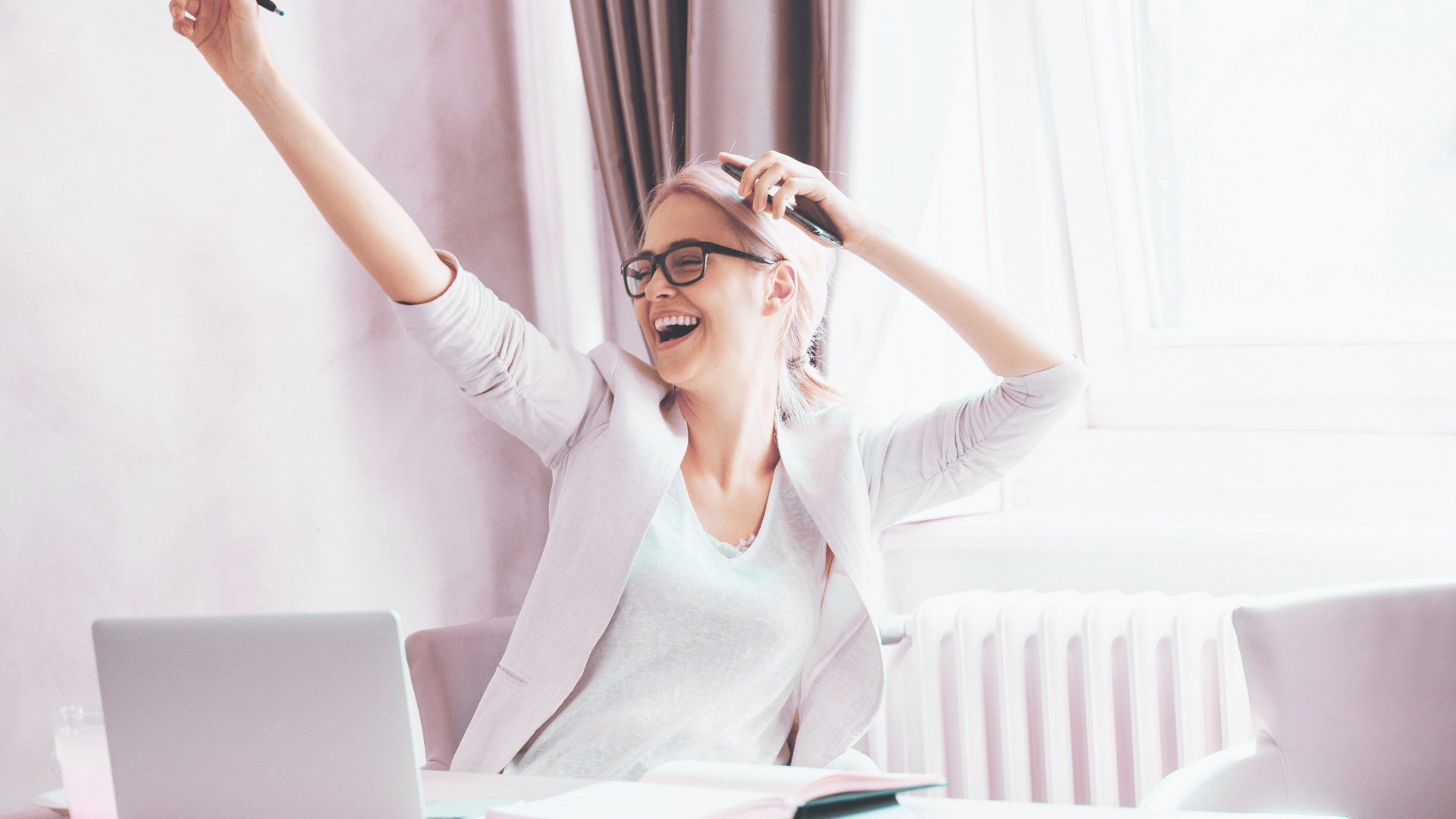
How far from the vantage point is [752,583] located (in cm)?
135

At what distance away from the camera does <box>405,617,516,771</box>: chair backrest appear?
140cm

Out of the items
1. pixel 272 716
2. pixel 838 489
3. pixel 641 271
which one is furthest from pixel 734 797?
pixel 641 271

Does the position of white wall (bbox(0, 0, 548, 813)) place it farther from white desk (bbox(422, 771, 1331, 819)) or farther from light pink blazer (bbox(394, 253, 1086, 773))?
white desk (bbox(422, 771, 1331, 819))

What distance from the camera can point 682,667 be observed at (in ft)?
4.30

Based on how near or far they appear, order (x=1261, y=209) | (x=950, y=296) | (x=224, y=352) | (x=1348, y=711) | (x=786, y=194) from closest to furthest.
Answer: (x=1348, y=711), (x=786, y=194), (x=950, y=296), (x=224, y=352), (x=1261, y=209)

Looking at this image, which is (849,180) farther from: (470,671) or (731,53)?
(470,671)

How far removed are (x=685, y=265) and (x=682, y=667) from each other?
1.70 ft

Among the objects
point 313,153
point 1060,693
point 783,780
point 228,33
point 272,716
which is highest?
point 228,33

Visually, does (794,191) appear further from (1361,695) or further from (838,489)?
(1361,695)

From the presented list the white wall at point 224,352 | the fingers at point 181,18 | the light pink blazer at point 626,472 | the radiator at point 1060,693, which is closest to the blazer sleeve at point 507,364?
the light pink blazer at point 626,472

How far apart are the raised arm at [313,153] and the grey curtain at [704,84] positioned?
0.71 m

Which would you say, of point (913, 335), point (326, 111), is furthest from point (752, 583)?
point (326, 111)

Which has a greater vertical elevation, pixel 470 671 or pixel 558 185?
pixel 558 185

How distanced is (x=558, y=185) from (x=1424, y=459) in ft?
5.21
